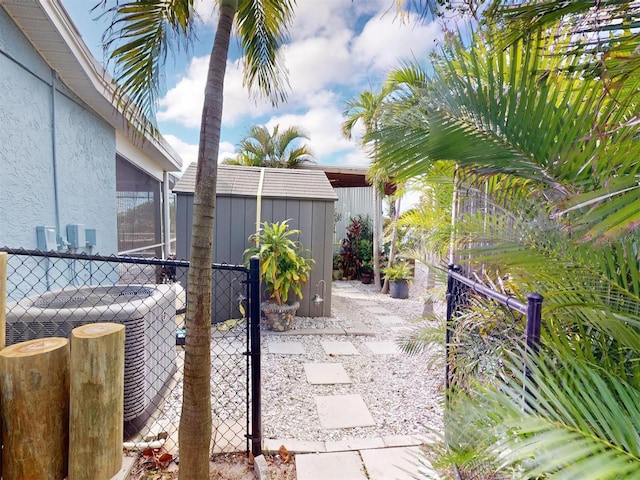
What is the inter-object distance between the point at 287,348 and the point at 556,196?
325 centimetres

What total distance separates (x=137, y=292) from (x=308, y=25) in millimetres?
2490

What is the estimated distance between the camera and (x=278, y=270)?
4207mm

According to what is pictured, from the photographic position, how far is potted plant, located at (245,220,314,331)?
163 inches

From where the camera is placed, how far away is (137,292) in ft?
8.41

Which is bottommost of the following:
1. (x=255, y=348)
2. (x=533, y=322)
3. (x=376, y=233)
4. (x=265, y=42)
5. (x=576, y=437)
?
(x=255, y=348)

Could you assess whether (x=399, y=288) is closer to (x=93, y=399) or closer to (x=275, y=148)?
(x=275, y=148)

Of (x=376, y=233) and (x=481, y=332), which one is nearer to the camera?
(x=481, y=332)

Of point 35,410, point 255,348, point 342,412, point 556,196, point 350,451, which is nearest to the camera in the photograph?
point 35,410

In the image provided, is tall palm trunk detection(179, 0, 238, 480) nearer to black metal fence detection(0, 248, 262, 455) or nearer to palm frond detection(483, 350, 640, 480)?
black metal fence detection(0, 248, 262, 455)

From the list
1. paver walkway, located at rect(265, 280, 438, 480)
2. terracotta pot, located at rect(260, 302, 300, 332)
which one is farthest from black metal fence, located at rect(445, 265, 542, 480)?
terracotta pot, located at rect(260, 302, 300, 332)

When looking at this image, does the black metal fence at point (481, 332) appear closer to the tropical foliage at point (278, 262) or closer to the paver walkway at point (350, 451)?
the paver walkway at point (350, 451)

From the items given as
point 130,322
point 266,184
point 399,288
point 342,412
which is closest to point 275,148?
point 266,184

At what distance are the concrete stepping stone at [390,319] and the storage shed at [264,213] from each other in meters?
0.91

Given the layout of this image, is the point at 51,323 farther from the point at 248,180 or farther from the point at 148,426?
the point at 248,180
